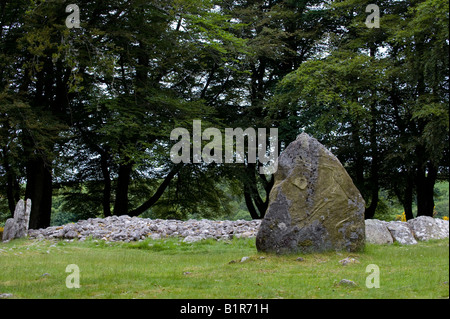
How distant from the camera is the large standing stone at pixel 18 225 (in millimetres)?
15531

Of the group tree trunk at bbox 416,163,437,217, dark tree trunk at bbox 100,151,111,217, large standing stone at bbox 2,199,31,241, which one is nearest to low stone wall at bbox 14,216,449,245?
large standing stone at bbox 2,199,31,241

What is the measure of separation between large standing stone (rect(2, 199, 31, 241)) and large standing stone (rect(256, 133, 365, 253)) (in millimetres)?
9636

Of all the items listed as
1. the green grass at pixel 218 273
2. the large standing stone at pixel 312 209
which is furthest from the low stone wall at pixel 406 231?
the large standing stone at pixel 312 209

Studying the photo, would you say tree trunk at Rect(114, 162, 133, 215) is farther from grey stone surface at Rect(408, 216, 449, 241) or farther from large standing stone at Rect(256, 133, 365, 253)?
grey stone surface at Rect(408, 216, 449, 241)

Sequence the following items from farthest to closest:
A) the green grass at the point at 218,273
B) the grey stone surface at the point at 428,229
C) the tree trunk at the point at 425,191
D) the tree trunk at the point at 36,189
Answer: the tree trunk at the point at 425,191 → the tree trunk at the point at 36,189 → the grey stone surface at the point at 428,229 → the green grass at the point at 218,273

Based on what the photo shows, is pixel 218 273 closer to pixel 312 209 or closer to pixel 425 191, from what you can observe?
pixel 312 209

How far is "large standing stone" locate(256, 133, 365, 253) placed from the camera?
9531mm

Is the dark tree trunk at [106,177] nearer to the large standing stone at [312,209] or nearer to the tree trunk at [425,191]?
the tree trunk at [425,191]

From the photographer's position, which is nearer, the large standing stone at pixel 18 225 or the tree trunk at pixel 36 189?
Answer: the large standing stone at pixel 18 225

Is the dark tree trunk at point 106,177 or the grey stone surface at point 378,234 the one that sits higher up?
the dark tree trunk at point 106,177

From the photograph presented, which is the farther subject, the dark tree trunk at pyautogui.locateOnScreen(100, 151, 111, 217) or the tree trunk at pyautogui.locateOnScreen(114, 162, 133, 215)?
the dark tree trunk at pyautogui.locateOnScreen(100, 151, 111, 217)

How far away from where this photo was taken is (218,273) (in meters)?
8.27

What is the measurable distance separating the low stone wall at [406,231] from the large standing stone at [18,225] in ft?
37.3

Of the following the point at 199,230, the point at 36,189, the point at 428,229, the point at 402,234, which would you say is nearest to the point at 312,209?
the point at 402,234
